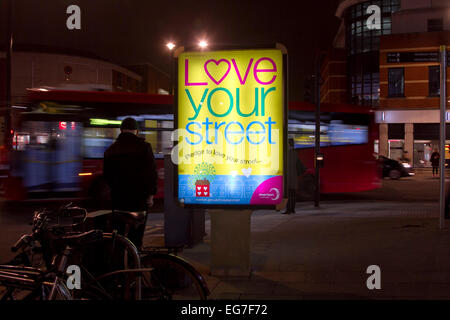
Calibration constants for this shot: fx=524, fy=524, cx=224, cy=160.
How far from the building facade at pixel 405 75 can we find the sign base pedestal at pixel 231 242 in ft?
124

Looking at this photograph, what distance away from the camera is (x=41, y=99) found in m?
14.0

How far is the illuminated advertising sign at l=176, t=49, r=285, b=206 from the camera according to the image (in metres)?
6.11

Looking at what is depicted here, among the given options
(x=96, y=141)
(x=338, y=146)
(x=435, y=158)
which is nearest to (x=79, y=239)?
(x=96, y=141)

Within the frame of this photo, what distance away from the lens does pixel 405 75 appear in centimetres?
4388

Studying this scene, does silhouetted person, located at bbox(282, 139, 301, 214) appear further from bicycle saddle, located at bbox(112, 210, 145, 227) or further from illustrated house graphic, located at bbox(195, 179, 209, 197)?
bicycle saddle, located at bbox(112, 210, 145, 227)

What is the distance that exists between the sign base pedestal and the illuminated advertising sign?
35 cm

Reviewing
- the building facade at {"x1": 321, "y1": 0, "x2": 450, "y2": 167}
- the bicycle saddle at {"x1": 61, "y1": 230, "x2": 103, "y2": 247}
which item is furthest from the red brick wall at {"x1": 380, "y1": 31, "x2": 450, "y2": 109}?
the bicycle saddle at {"x1": 61, "y1": 230, "x2": 103, "y2": 247}

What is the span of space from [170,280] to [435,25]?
46.2 m

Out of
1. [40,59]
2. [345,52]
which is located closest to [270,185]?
[345,52]

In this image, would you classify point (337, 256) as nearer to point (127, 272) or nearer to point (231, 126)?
point (231, 126)

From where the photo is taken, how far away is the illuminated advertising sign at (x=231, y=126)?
6113mm
